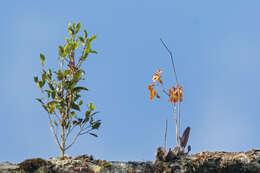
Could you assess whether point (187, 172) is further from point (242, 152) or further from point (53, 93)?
point (53, 93)

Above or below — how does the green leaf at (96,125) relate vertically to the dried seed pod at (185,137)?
above

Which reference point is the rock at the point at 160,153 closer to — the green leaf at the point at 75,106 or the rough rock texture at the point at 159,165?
the rough rock texture at the point at 159,165

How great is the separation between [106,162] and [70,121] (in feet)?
4.69

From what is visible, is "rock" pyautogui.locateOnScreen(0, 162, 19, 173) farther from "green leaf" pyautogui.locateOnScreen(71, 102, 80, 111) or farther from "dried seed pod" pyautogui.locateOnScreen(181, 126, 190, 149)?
"dried seed pod" pyautogui.locateOnScreen(181, 126, 190, 149)

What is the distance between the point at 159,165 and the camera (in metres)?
5.95

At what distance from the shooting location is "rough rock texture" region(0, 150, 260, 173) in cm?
562

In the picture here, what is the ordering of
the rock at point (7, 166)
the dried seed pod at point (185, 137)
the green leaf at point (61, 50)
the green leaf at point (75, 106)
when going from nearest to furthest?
the rock at point (7, 166) < the dried seed pod at point (185, 137) < the green leaf at point (75, 106) < the green leaf at point (61, 50)

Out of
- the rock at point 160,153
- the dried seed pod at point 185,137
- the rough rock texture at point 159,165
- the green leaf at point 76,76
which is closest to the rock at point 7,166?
the rough rock texture at point 159,165

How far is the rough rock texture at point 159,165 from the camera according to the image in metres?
5.62

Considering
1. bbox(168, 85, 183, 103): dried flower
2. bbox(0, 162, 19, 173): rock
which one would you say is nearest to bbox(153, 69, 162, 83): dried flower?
bbox(168, 85, 183, 103): dried flower

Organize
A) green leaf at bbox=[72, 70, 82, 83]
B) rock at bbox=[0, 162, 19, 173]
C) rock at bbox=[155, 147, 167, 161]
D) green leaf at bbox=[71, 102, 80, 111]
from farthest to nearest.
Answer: green leaf at bbox=[71, 102, 80, 111]
green leaf at bbox=[72, 70, 82, 83]
rock at bbox=[155, 147, 167, 161]
rock at bbox=[0, 162, 19, 173]

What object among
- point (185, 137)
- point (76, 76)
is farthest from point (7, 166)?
point (185, 137)

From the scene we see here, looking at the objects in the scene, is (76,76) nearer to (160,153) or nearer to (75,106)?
(75,106)

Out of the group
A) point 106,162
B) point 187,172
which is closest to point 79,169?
point 106,162
